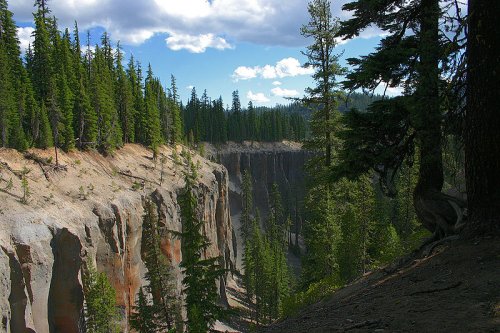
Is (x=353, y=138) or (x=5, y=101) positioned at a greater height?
(x=5, y=101)

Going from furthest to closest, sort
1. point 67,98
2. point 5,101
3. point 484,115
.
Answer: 1. point 67,98
2. point 5,101
3. point 484,115

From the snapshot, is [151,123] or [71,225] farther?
[151,123]

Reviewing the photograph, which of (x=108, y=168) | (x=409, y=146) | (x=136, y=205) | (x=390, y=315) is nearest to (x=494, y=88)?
(x=409, y=146)

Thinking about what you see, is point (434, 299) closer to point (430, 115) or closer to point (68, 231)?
point (430, 115)

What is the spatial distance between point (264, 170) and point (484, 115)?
10126cm

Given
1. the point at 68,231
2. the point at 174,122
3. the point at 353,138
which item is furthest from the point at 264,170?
the point at 353,138

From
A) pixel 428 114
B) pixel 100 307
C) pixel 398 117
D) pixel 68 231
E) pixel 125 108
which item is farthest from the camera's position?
pixel 125 108

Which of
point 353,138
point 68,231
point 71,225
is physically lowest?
point 68,231

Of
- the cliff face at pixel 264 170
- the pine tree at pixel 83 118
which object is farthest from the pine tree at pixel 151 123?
the cliff face at pixel 264 170

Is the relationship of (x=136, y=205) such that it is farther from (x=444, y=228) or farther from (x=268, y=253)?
(x=444, y=228)

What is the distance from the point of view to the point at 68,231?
2577cm

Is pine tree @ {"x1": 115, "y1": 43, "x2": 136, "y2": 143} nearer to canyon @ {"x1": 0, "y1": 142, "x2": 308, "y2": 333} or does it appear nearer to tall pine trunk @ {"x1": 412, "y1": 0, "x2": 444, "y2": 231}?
canyon @ {"x1": 0, "y1": 142, "x2": 308, "y2": 333}

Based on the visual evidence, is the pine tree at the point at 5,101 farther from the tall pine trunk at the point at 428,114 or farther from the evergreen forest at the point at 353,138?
the tall pine trunk at the point at 428,114

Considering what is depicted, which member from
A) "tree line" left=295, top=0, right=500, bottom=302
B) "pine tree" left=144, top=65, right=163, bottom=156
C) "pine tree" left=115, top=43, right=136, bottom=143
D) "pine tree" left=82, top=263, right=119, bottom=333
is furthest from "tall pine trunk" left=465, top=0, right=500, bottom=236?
"pine tree" left=115, top=43, right=136, bottom=143
